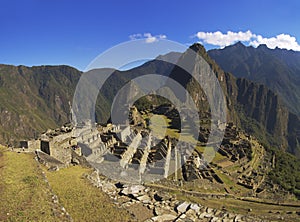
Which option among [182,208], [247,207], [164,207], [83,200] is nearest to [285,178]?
[247,207]

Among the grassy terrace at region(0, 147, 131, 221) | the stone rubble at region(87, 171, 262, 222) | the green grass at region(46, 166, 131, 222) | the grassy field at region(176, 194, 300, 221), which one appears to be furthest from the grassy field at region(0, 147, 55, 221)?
→ the grassy field at region(176, 194, 300, 221)

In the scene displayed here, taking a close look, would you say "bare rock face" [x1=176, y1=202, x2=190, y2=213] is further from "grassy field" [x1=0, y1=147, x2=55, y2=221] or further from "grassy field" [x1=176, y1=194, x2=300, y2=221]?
"grassy field" [x1=176, y1=194, x2=300, y2=221]

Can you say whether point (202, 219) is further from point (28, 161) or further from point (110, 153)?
point (110, 153)

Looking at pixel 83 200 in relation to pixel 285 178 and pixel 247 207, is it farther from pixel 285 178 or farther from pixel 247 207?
pixel 285 178

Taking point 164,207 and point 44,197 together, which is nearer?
point 44,197

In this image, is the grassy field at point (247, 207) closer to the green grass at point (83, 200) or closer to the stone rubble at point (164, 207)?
the stone rubble at point (164, 207)

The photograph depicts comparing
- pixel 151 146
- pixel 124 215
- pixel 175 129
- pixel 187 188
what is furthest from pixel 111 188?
pixel 175 129

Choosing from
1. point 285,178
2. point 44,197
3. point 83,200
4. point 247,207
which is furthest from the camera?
point 285,178
